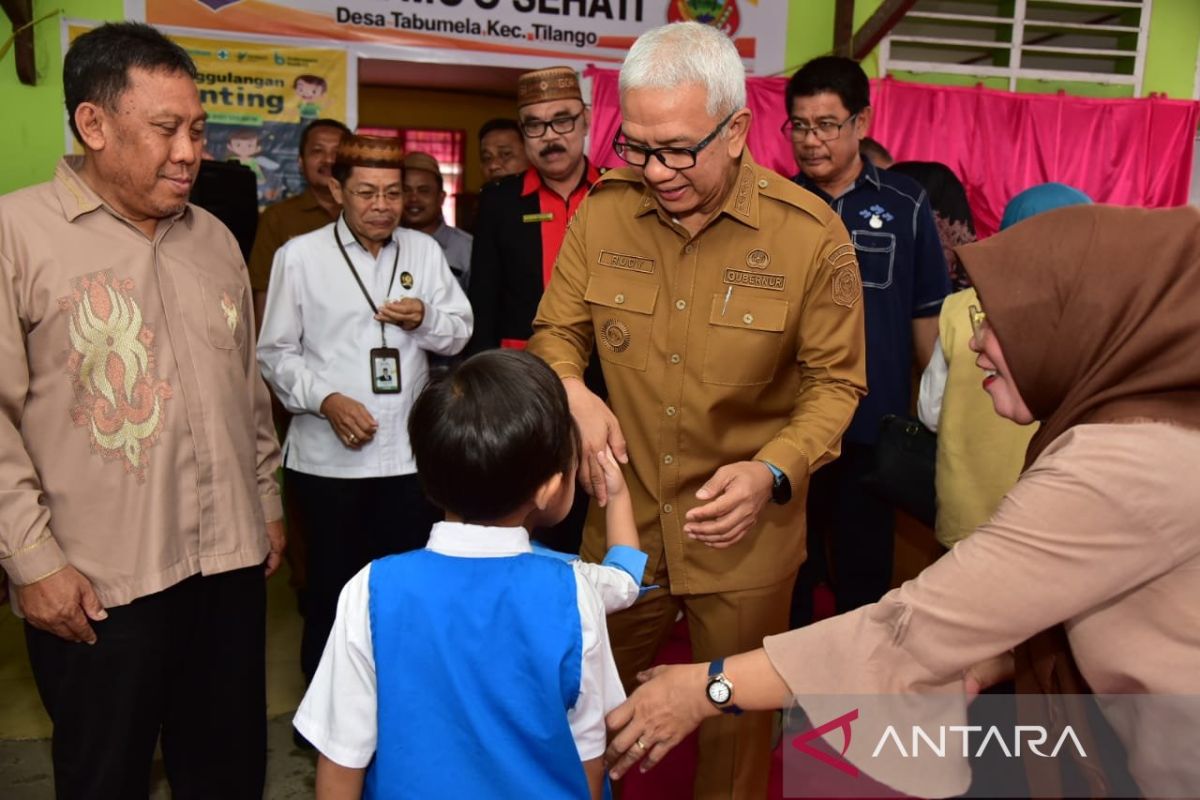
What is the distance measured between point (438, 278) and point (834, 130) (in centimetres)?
139

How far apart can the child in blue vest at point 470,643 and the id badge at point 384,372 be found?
162cm

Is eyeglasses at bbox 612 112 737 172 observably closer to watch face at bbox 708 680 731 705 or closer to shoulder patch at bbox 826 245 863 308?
shoulder patch at bbox 826 245 863 308

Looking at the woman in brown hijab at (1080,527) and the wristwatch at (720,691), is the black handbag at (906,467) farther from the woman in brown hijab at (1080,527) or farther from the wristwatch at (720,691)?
the wristwatch at (720,691)

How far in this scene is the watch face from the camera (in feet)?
4.82

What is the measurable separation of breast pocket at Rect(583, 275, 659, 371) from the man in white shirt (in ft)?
3.29

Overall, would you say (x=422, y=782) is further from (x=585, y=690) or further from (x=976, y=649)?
(x=976, y=649)

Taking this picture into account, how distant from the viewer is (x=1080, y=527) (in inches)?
48.4

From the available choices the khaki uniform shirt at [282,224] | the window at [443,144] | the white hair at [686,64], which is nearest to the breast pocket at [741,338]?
the white hair at [686,64]

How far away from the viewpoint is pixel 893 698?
139 centimetres

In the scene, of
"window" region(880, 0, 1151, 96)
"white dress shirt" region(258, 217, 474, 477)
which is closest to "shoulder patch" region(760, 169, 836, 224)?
"white dress shirt" region(258, 217, 474, 477)

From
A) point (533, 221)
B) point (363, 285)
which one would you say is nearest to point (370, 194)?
point (363, 285)

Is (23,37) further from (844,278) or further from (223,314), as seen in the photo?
(844,278)

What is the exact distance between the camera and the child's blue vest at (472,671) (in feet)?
4.46

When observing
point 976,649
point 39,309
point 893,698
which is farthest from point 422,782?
point 39,309
